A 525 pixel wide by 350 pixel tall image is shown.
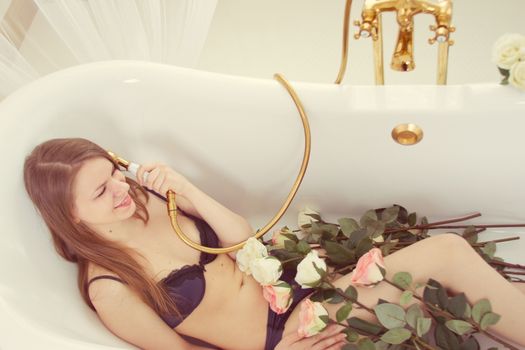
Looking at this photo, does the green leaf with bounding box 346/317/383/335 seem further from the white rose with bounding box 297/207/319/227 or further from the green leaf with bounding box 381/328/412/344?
the white rose with bounding box 297/207/319/227

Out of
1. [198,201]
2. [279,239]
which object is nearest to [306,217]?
[279,239]

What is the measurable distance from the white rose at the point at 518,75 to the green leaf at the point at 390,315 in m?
0.60

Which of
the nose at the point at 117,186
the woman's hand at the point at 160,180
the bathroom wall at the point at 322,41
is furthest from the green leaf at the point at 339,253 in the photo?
the bathroom wall at the point at 322,41

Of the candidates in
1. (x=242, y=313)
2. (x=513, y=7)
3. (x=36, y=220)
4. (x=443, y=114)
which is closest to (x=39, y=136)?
(x=36, y=220)

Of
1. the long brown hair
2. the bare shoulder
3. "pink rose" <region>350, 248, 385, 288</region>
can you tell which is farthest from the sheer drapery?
"pink rose" <region>350, 248, 385, 288</region>

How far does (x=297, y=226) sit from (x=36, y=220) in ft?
2.43

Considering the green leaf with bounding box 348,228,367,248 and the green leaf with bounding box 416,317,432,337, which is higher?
the green leaf with bounding box 348,228,367,248

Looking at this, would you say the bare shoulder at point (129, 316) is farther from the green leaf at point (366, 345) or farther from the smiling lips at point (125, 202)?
the green leaf at point (366, 345)

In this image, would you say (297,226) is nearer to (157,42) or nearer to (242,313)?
(242,313)

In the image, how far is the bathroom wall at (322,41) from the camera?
79.0 inches

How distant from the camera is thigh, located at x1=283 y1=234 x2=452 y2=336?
1234 millimetres

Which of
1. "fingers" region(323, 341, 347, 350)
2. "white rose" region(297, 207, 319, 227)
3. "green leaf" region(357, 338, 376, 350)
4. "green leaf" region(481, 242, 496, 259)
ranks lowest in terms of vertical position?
"fingers" region(323, 341, 347, 350)

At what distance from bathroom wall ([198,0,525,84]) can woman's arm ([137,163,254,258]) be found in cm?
82

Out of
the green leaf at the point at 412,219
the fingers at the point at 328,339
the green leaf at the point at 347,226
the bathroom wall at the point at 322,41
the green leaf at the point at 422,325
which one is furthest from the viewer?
the bathroom wall at the point at 322,41
